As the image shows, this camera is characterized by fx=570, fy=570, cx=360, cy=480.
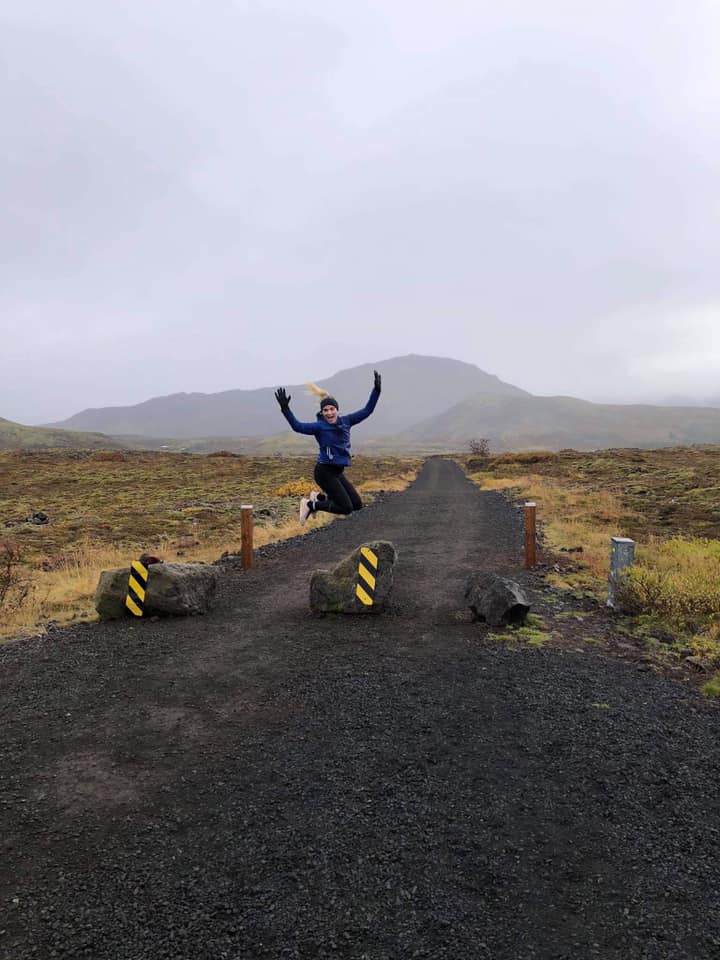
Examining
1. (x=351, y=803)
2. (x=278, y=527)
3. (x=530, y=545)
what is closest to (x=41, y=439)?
(x=278, y=527)

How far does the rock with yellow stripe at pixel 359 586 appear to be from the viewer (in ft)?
30.3

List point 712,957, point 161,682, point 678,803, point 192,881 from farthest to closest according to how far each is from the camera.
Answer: point 161,682 < point 678,803 < point 192,881 < point 712,957

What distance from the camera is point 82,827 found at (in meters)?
3.98

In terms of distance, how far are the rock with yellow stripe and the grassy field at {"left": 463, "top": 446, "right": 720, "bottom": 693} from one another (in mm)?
3871

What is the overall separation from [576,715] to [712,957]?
2769 millimetres

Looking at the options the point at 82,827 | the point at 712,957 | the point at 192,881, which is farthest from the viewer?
the point at 82,827

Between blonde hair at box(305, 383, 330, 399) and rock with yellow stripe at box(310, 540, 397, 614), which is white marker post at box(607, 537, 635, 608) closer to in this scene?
rock with yellow stripe at box(310, 540, 397, 614)

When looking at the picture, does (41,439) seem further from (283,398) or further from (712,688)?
(712,688)

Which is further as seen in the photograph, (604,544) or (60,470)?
(60,470)

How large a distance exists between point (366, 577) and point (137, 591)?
3661mm

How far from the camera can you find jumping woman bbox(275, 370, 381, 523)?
9.04m

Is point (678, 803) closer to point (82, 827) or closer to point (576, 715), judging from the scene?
point (576, 715)

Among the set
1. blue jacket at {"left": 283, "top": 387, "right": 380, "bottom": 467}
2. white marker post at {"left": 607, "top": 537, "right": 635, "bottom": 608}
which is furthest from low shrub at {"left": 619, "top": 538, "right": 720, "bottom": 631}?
blue jacket at {"left": 283, "top": 387, "right": 380, "bottom": 467}

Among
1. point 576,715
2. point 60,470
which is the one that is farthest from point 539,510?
point 60,470
